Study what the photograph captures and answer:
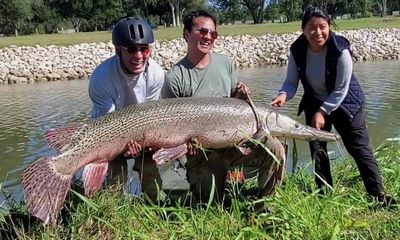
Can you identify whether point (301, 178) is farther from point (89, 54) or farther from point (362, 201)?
point (89, 54)

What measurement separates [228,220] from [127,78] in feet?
4.72

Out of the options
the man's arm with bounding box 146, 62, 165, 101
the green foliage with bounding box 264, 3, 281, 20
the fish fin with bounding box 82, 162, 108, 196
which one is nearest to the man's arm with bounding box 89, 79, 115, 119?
the man's arm with bounding box 146, 62, 165, 101

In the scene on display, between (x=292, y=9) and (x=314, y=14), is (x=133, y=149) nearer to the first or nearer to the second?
(x=314, y=14)

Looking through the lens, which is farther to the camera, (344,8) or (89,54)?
(344,8)

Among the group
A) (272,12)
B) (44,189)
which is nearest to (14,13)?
A: (272,12)

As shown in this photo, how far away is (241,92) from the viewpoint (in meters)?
4.90

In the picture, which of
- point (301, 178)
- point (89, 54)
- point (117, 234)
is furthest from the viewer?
point (89, 54)

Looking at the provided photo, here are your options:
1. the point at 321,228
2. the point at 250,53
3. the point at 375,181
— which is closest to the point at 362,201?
the point at 375,181

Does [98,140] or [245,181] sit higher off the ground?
[98,140]

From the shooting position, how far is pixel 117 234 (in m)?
4.00

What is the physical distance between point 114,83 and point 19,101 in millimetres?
14704

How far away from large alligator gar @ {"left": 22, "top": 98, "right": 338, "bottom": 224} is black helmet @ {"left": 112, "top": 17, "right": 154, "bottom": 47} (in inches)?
20.3

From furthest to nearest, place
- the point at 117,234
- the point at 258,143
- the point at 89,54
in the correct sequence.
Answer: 1. the point at 89,54
2. the point at 258,143
3. the point at 117,234

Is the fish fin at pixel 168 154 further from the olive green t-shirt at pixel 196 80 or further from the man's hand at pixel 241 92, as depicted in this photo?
the man's hand at pixel 241 92
